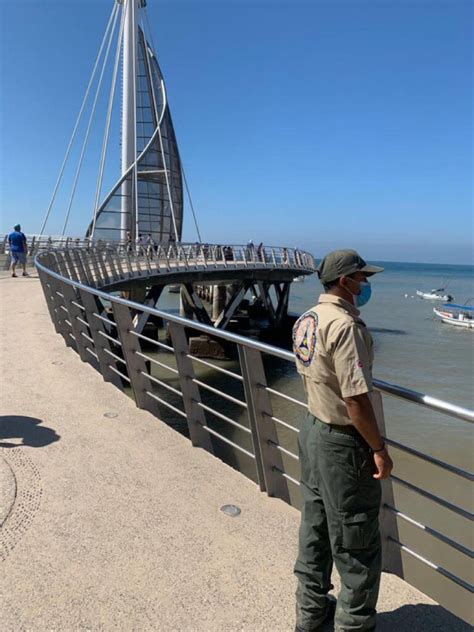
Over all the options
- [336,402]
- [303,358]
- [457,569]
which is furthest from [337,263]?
[457,569]

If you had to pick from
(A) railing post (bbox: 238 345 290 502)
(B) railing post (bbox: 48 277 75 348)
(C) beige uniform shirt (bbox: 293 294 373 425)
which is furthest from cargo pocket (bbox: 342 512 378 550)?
(B) railing post (bbox: 48 277 75 348)

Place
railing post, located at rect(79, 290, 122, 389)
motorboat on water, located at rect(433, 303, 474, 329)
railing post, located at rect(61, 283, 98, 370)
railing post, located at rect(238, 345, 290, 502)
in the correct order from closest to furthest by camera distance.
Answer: railing post, located at rect(238, 345, 290, 502)
railing post, located at rect(79, 290, 122, 389)
railing post, located at rect(61, 283, 98, 370)
motorboat on water, located at rect(433, 303, 474, 329)

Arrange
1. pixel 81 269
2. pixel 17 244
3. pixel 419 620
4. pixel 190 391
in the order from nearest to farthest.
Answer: pixel 419 620 < pixel 190 391 < pixel 81 269 < pixel 17 244

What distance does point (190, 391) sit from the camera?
3.82 meters

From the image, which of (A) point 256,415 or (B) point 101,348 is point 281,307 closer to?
(B) point 101,348

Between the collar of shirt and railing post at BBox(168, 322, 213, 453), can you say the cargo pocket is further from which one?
railing post at BBox(168, 322, 213, 453)

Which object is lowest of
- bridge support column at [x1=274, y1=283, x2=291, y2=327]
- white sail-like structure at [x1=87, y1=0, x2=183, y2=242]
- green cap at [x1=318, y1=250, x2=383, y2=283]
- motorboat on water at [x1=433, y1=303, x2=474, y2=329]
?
motorboat on water at [x1=433, y1=303, x2=474, y2=329]

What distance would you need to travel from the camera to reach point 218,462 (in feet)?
11.7

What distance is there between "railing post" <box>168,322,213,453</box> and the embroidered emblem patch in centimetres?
197

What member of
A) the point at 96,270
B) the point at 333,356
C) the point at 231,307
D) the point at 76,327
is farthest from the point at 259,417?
the point at 231,307

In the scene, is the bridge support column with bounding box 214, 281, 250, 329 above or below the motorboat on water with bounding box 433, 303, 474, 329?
above

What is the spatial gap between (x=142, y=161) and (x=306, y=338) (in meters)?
36.2

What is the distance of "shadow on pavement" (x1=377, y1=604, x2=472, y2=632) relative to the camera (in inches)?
79.4

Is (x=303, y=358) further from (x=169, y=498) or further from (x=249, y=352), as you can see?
(x=169, y=498)
